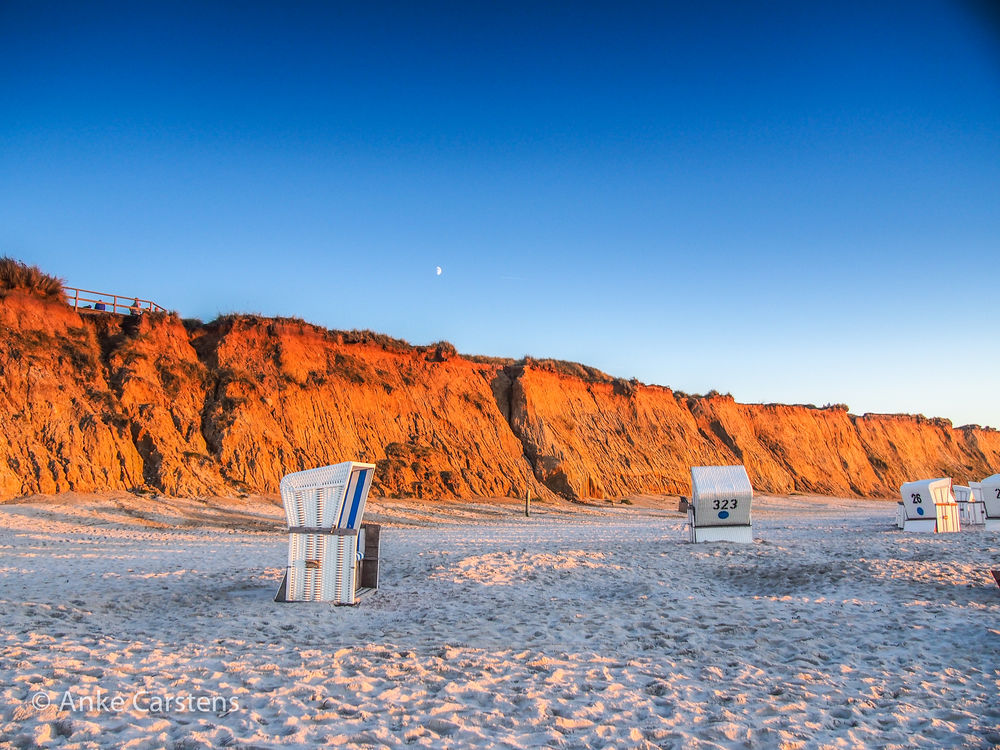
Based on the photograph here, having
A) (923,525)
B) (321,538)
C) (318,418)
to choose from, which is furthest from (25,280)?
(923,525)

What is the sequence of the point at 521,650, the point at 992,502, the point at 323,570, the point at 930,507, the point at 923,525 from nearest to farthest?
1. the point at 521,650
2. the point at 323,570
3. the point at 930,507
4. the point at 923,525
5. the point at 992,502

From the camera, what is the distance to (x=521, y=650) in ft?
19.3

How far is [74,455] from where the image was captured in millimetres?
19891

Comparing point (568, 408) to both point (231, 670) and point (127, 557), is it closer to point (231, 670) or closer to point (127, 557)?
point (127, 557)

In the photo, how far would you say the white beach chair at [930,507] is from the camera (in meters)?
19.0

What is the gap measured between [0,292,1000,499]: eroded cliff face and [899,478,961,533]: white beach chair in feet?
49.5

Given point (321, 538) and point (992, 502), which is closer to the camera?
point (321, 538)

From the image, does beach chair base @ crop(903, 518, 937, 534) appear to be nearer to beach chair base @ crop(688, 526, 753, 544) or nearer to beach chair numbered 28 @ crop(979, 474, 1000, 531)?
beach chair numbered 28 @ crop(979, 474, 1000, 531)

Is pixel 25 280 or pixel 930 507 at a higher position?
pixel 25 280

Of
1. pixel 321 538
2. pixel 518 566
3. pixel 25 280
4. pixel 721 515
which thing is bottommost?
pixel 518 566

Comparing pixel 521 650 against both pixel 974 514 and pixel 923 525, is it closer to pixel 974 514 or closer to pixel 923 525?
pixel 923 525

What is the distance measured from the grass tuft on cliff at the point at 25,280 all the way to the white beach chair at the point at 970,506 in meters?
35.9

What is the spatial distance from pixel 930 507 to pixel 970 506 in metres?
6.33

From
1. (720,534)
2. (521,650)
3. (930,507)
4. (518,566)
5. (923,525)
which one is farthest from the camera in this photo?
(923,525)
